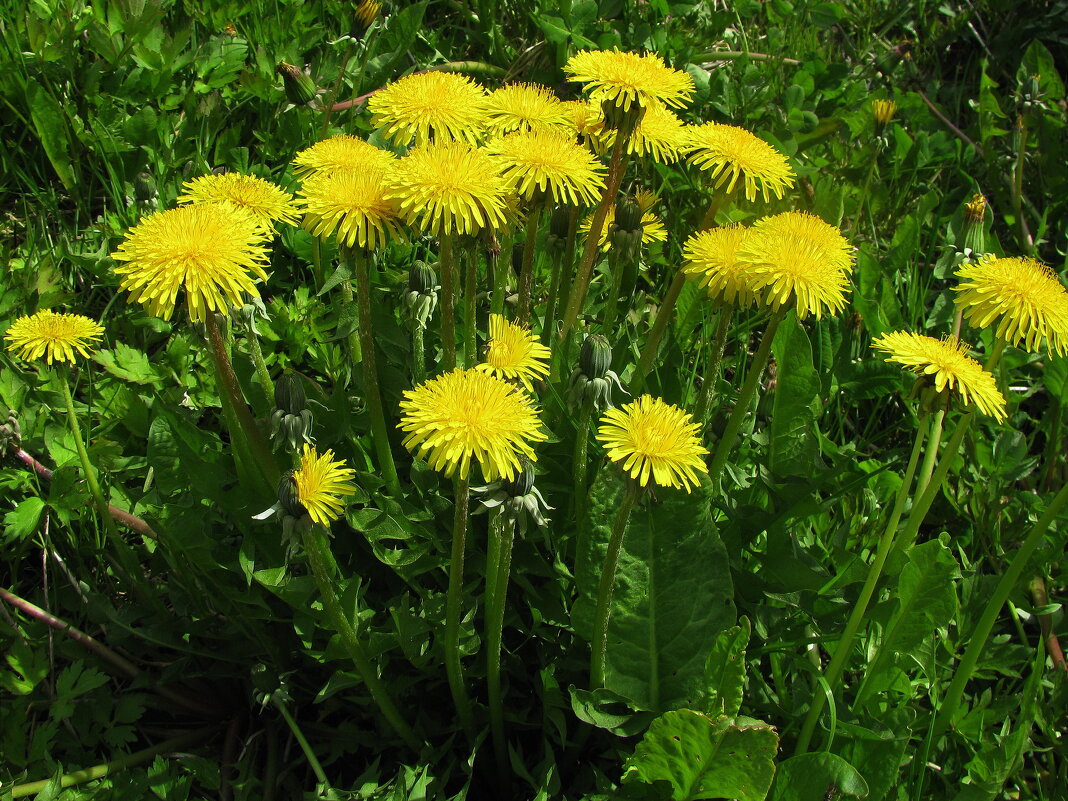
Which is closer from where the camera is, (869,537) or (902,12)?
(869,537)

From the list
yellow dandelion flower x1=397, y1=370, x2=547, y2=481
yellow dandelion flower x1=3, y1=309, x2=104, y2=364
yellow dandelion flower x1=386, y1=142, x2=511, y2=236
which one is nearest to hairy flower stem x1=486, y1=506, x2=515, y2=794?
yellow dandelion flower x1=397, y1=370, x2=547, y2=481

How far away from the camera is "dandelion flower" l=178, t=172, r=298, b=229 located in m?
1.75

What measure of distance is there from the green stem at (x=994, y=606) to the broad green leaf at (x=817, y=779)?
279mm

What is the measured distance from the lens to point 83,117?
10.0ft

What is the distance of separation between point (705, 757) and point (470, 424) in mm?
771

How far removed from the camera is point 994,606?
1.60m

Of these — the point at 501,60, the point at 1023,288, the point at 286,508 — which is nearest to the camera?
the point at 286,508

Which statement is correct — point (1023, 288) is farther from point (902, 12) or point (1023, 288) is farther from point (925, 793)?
point (902, 12)

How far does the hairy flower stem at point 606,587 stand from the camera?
1.46 metres

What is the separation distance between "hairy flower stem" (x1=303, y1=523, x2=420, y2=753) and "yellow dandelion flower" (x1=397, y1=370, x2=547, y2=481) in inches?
12.4

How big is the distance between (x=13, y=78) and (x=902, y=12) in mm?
3769

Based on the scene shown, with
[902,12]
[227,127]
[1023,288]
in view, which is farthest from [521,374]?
[902,12]

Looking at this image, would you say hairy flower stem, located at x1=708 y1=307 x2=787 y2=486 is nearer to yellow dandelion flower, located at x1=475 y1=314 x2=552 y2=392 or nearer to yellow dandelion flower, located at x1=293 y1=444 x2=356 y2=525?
yellow dandelion flower, located at x1=475 y1=314 x2=552 y2=392

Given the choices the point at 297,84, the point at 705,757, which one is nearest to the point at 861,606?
the point at 705,757
